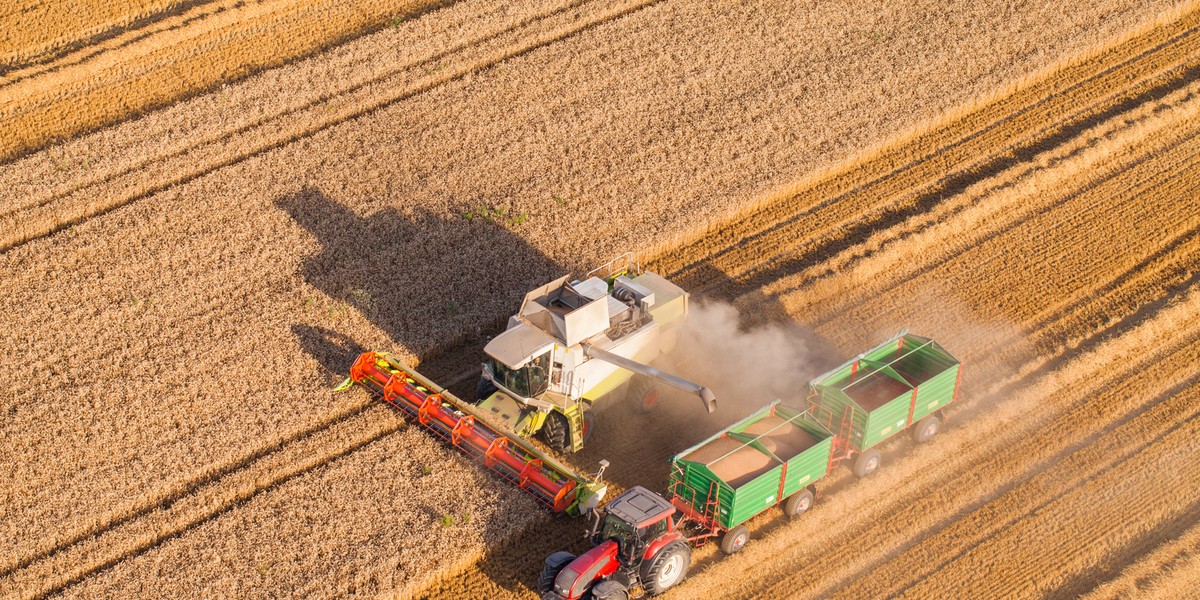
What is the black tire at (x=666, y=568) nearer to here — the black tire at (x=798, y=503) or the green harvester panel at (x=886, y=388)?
the black tire at (x=798, y=503)

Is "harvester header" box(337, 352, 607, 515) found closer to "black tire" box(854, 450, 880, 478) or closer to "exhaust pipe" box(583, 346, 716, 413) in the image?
"exhaust pipe" box(583, 346, 716, 413)

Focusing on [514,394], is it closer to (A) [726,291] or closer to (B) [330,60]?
(A) [726,291]

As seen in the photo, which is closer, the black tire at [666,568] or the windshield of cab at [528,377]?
the black tire at [666,568]

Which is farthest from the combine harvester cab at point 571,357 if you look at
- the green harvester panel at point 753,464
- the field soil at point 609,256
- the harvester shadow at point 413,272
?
the harvester shadow at point 413,272

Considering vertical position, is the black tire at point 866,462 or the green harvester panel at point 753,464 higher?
the green harvester panel at point 753,464

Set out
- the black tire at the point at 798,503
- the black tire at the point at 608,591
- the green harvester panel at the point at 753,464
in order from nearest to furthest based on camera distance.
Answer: the black tire at the point at 608,591
the green harvester panel at the point at 753,464
the black tire at the point at 798,503

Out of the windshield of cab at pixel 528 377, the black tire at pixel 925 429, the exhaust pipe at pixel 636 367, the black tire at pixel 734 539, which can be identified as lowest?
the black tire at pixel 734 539

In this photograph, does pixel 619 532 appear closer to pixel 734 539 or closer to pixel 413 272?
pixel 734 539
